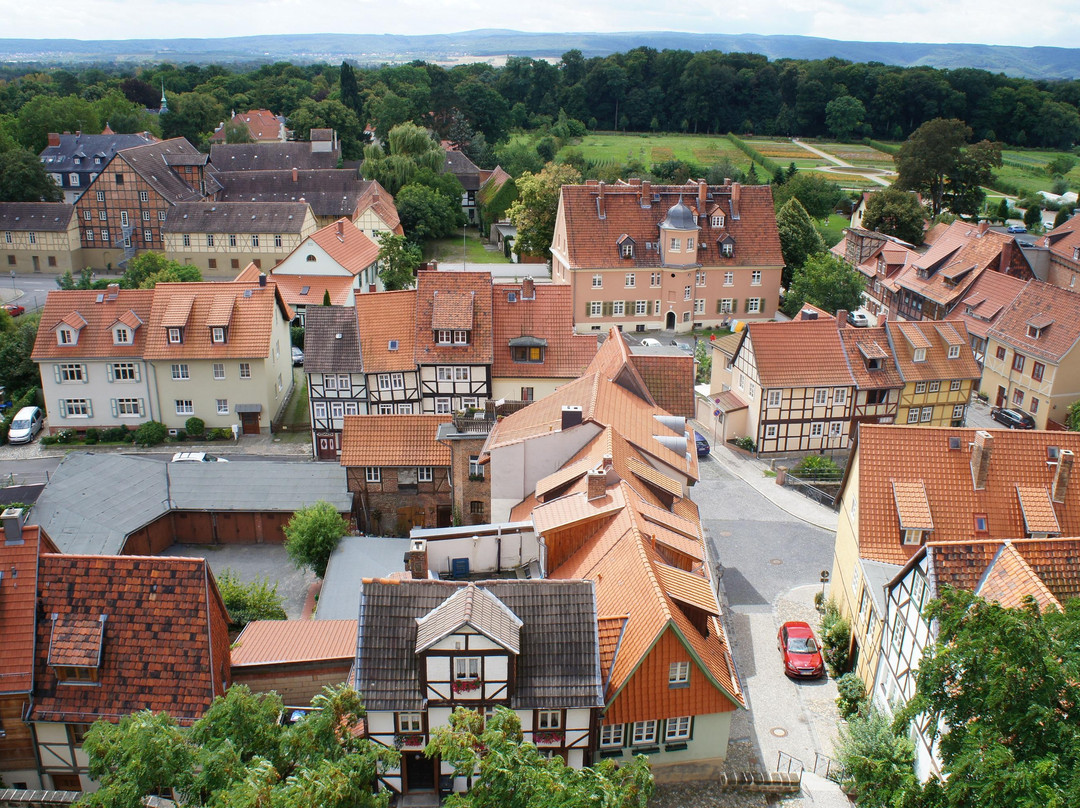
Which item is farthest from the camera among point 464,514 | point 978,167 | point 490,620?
point 978,167

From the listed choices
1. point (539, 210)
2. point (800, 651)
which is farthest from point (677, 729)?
point (539, 210)

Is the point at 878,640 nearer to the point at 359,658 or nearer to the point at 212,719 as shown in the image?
the point at 359,658


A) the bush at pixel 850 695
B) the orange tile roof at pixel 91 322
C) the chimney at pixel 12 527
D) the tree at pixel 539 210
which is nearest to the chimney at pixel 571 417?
the bush at pixel 850 695

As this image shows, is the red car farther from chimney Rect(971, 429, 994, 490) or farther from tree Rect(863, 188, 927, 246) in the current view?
tree Rect(863, 188, 927, 246)

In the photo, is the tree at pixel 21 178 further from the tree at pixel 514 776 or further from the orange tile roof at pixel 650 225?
the tree at pixel 514 776

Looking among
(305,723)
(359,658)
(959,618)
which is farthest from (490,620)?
(959,618)
